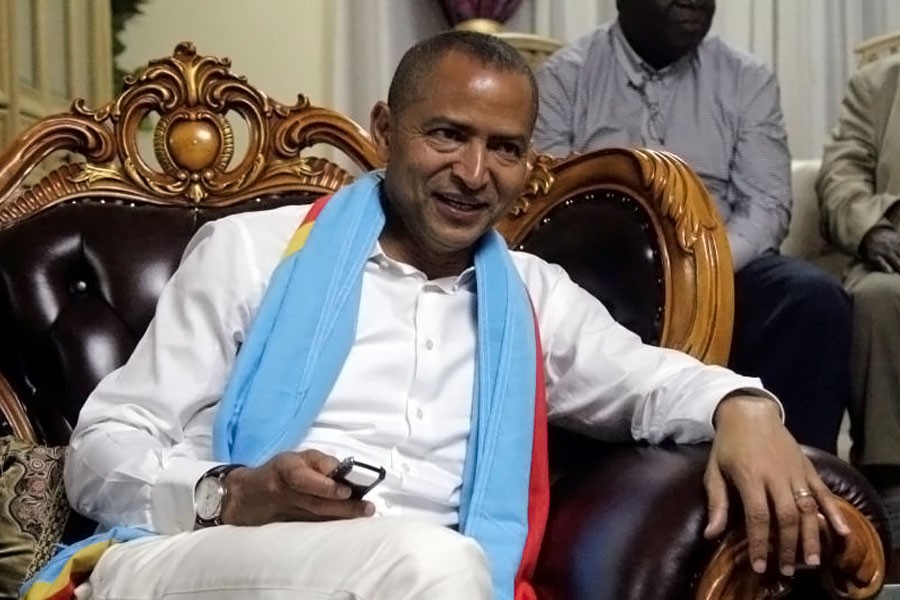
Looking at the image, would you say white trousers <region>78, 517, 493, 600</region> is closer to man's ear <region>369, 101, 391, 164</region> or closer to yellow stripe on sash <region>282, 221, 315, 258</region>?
yellow stripe on sash <region>282, 221, 315, 258</region>

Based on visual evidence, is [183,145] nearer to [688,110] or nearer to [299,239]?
[299,239]

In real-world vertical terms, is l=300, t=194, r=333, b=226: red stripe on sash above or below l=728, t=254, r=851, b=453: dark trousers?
above

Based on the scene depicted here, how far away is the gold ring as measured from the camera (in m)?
1.17

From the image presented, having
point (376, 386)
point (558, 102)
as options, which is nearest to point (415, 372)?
point (376, 386)

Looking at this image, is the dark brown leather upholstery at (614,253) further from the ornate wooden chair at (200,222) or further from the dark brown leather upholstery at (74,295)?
the dark brown leather upholstery at (74,295)

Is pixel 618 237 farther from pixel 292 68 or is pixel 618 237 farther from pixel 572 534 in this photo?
Result: pixel 292 68

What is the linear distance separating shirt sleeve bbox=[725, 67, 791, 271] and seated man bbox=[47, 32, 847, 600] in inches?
37.5

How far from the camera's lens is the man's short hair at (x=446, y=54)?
145 centimetres


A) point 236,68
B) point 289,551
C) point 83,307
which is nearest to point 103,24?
point 236,68

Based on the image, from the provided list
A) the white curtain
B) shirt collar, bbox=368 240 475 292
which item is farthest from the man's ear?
the white curtain

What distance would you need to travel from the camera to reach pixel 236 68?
321cm

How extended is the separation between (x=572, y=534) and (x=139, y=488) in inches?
18.3

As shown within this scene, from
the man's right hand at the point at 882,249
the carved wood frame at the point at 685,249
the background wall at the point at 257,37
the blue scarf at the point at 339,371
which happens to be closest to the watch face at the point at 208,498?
the blue scarf at the point at 339,371

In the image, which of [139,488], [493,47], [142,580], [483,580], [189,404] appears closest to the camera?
[483,580]
